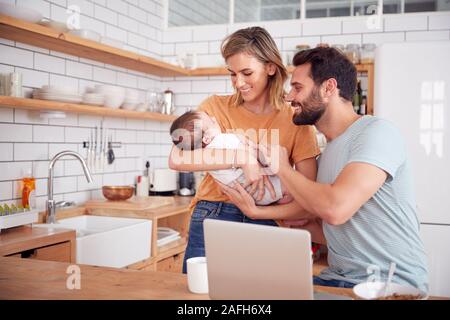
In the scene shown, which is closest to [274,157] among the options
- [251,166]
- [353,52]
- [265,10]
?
[251,166]

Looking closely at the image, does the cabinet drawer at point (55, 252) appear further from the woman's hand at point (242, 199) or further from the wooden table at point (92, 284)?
the woman's hand at point (242, 199)

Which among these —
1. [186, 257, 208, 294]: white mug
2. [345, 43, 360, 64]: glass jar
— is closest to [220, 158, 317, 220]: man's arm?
[186, 257, 208, 294]: white mug

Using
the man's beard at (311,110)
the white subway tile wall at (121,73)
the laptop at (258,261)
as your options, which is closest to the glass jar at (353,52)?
the white subway tile wall at (121,73)

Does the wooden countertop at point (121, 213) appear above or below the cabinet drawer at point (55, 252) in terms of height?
above

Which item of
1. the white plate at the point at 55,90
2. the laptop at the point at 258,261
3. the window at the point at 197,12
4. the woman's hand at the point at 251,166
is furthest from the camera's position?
the window at the point at 197,12

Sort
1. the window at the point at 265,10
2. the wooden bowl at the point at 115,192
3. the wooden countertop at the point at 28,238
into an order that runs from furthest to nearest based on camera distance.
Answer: the window at the point at 265,10
the wooden bowl at the point at 115,192
the wooden countertop at the point at 28,238

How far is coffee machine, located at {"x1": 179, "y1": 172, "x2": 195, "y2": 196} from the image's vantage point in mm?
4301

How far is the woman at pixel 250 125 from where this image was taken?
6.48ft

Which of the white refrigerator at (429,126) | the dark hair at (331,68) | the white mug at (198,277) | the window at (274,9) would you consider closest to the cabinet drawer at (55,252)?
the white mug at (198,277)

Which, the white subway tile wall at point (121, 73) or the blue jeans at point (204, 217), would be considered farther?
the white subway tile wall at point (121, 73)

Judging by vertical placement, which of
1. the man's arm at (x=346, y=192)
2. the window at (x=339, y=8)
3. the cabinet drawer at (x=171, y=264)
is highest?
the window at (x=339, y=8)

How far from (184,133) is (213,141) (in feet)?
0.60

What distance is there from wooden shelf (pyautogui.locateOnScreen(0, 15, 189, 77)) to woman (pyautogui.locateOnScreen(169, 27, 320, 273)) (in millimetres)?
1110

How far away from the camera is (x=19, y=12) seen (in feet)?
8.50
